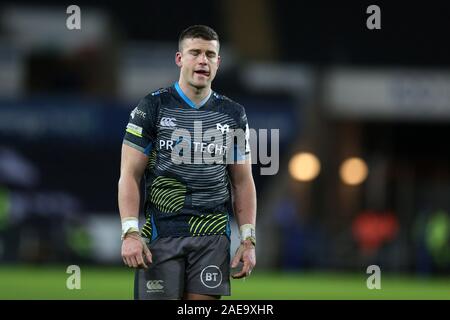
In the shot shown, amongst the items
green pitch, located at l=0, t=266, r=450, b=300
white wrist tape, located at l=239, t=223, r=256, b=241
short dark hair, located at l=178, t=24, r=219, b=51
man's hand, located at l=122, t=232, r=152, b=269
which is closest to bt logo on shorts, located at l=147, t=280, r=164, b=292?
man's hand, located at l=122, t=232, r=152, b=269

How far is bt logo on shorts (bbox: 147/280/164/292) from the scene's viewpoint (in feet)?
20.5

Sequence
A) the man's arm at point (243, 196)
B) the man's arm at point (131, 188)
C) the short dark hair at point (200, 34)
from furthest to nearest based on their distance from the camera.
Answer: the man's arm at point (243, 196) < the short dark hair at point (200, 34) < the man's arm at point (131, 188)

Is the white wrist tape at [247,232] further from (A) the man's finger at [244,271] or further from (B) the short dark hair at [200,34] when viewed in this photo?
(B) the short dark hair at [200,34]

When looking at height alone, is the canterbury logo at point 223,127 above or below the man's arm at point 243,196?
above

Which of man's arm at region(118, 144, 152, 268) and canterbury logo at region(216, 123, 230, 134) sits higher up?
canterbury logo at region(216, 123, 230, 134)

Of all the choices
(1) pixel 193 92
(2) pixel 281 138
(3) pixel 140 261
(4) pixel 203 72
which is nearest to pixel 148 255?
(3) pixel 140 261

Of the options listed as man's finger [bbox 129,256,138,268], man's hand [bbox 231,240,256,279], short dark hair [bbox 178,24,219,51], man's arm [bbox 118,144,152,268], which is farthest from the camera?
man's hand [bbox 231,240,256,279]

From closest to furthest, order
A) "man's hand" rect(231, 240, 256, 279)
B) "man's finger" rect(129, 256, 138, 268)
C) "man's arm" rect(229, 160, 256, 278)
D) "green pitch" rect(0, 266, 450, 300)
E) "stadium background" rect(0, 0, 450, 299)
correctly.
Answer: "man's finger" rect(129, 256, 138, 268)
"man's hand" rect(231, 240, 256, 279)
"man's arm" rect(229, 160, 256, 278)
"green pitch" rect(0, 266, 450, 300)
"stadium background" rect(0, 0, 450, 299)

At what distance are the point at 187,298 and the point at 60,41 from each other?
18.6 m

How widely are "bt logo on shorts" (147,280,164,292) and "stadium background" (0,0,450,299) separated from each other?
12.6 m

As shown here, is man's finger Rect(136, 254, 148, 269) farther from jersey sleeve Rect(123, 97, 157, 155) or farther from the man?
jersey sleeve Rect(123, 97, 157, 155)

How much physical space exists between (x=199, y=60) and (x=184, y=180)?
0.68 m

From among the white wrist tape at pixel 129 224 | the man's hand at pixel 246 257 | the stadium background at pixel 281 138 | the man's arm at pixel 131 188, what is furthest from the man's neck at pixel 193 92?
the stadium background at pixel 281 138

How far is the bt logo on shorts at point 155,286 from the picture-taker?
6.26 m
